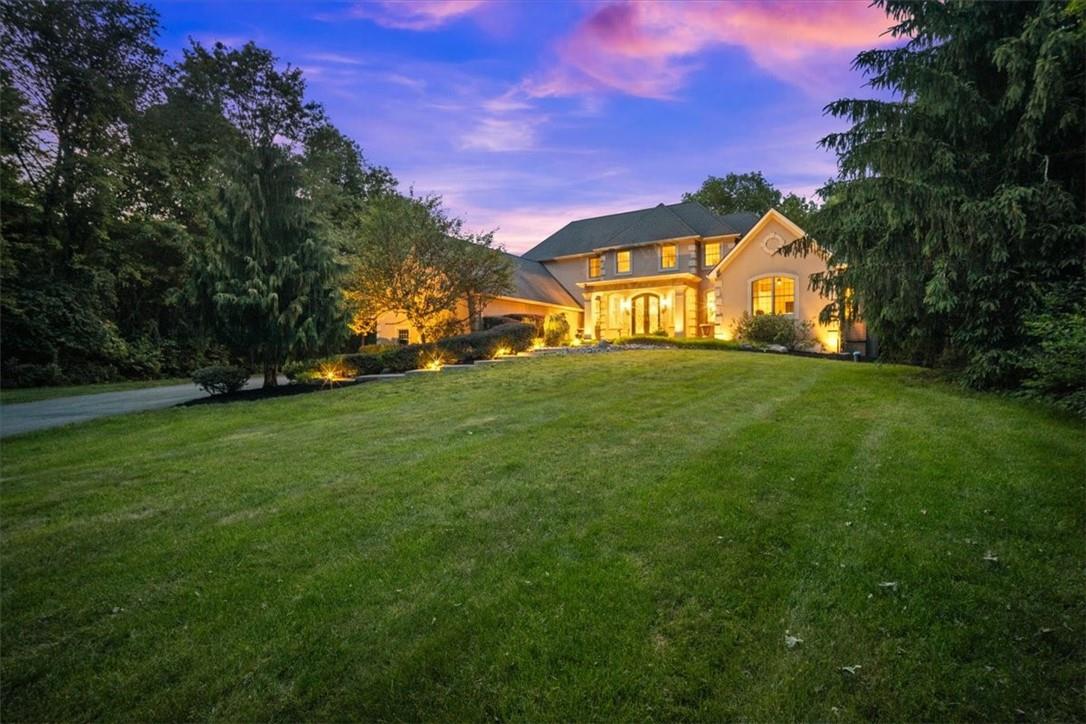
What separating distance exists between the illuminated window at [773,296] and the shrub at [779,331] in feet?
2.31

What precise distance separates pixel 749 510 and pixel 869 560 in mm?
854

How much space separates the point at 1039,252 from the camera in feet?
25.9

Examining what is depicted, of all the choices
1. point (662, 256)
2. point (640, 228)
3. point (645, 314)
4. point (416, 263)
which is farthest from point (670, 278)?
point (416, 263)

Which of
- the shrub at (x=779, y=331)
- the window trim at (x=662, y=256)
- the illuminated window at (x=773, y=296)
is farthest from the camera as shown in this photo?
the window trim at (x=662, y=256)

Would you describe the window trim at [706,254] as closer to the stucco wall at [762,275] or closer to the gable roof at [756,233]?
the gable roof at [756,233]

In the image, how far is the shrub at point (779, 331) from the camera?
18750 millimetres

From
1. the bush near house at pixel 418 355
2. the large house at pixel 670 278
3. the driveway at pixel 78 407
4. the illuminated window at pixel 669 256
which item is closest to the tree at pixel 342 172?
the large house at pixel 670 278

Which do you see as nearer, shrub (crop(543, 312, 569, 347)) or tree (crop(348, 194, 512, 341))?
tree (crop(348, 194, 512, 341))

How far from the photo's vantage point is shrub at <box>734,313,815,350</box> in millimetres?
18750

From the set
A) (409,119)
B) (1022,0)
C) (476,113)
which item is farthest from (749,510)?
(409,119)

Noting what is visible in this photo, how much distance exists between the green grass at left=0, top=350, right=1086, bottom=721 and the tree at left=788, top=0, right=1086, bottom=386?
3202 millimetres

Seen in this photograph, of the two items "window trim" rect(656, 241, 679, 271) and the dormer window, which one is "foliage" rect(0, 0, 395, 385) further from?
the dormer window

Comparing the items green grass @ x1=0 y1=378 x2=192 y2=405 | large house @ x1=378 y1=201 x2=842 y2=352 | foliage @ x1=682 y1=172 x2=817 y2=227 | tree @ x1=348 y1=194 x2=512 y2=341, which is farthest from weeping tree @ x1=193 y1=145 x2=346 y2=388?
foliage @ x1=682 y1=172 x2=817 y2=227

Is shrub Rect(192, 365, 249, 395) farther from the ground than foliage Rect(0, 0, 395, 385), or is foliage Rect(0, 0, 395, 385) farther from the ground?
foliage Rect(0, 0, 395, 385)
